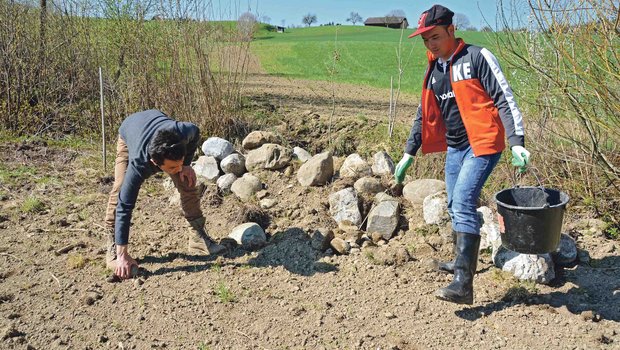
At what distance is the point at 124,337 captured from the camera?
3.33 m

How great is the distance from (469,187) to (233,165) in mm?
3008

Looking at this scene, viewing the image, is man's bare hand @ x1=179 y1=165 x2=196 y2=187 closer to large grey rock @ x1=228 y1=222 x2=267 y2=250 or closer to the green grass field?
large grey rock @ x1=228 y1=222 x2=267 y2=250

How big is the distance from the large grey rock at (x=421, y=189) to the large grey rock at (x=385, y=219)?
29 cm

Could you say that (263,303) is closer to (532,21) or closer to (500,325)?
(500,325)

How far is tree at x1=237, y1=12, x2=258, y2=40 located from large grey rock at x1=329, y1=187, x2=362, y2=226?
8.96ft

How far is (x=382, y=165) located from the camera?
17.8ft

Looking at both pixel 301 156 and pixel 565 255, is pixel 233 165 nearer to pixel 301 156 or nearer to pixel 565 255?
pixel 301 156

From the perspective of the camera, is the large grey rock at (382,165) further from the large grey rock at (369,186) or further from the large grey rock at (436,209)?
the large grey rock at (436,209)

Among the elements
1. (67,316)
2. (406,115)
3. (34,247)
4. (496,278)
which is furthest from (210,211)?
(406,115)

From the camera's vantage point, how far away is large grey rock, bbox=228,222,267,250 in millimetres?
4492

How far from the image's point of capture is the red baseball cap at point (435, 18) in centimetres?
325

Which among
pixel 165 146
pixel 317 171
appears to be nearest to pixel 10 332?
pixel 165 146

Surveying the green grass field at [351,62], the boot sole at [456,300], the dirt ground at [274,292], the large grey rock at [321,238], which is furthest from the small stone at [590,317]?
the green grass field at [351,62]

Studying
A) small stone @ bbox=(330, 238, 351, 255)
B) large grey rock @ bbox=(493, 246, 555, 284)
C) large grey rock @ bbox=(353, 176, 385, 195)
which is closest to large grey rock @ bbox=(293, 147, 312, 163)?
large grey rock @ bbox=(353, 176, 385, 195)
